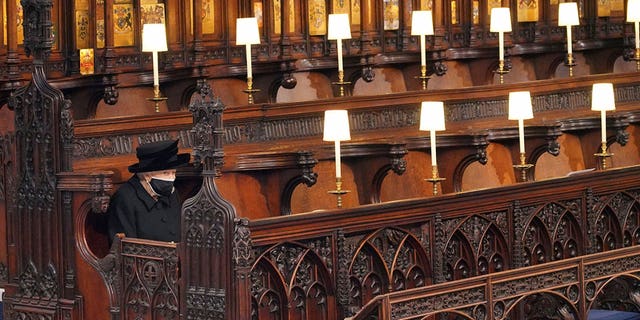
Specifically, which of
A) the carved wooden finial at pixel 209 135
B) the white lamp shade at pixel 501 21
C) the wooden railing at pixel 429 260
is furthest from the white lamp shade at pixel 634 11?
the carved wooden finial at pixel 209 135

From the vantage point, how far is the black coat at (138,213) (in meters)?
10.3

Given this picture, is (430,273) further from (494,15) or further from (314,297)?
(494,15)

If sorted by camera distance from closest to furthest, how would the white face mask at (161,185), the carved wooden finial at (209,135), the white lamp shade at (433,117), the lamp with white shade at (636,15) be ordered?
the carved wooden finial at (209,135) → the white face mask at (161,185) → the white lamp shade at (433,117) → the lamp with white shade at (636,15)

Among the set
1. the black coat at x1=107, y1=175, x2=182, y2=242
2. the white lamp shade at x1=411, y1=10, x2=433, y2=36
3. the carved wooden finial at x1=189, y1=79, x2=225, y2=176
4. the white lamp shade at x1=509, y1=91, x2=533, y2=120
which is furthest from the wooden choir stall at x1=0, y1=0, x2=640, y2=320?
the white lamp shade at x1=411, y1=10, x2=433, y2=36

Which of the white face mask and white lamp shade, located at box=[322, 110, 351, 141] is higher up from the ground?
white lamp shade, located at box=[322, 110, 351, 141]

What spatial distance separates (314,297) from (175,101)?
18.9ft

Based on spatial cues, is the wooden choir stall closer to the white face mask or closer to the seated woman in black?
the seated woman in black

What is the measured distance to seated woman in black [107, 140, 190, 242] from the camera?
1027 cm

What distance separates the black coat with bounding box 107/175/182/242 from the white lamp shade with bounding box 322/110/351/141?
6.87 feet

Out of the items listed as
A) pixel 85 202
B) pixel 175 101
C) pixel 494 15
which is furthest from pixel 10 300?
pixel 494 15

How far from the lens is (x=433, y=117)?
1268cm

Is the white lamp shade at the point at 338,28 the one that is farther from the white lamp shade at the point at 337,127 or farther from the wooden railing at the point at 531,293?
the wooden railing at the point at 531,293

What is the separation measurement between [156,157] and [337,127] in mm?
2237

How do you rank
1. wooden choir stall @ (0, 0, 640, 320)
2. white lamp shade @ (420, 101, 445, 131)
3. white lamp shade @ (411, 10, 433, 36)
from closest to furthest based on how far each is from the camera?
wooden choir stall @ (0, 0, 640, 320) → white lamp shade @ (420, 101, 445, 131) → white lamp shade @ (411, 10, 433, 36)
